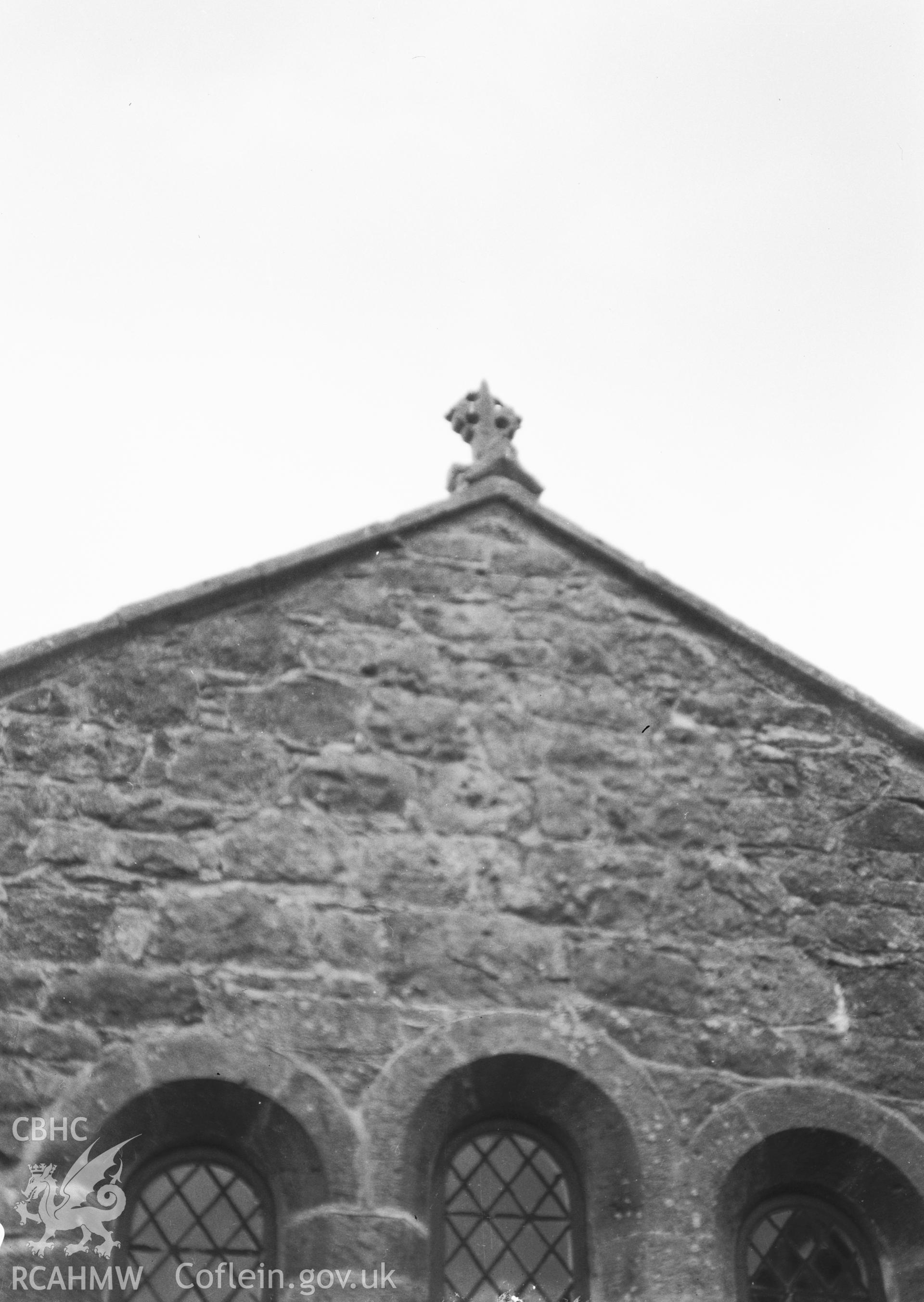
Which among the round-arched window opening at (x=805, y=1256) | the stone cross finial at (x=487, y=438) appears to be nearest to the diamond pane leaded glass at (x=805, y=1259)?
the round-arched window opening at (x=805, y=1256)

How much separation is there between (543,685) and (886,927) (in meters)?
1.56

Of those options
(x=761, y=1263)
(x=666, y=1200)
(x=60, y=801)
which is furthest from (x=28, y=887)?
(x=761, y=1263)

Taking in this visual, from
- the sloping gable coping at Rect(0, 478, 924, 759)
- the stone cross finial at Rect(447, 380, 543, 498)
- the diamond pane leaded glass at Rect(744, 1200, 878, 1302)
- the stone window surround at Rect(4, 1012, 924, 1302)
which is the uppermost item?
the stone cross finial at Rect(447, 380, 543, 498)

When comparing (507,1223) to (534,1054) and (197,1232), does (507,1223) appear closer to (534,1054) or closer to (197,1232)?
(534,1054)

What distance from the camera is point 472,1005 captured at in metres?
6.64

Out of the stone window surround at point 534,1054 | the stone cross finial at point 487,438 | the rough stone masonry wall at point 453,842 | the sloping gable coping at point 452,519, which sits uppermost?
the stone cross finial at point 487,438

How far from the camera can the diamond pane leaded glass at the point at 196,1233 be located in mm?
6223

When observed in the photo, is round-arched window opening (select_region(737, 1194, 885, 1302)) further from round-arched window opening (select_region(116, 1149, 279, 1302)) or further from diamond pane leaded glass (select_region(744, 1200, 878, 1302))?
round-arched window opening (select_region(116, 1149, 279, 1302))

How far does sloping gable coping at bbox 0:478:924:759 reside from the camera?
7227mm

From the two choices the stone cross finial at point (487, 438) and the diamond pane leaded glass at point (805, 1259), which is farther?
the stone cross finial at point (487, 438)

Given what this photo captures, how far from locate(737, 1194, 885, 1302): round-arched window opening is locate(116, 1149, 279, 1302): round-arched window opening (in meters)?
1.63

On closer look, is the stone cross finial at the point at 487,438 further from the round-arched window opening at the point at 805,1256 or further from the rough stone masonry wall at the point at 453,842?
the round-arched window opening at the point at 805,1256

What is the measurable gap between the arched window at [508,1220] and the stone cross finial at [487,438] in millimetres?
2751

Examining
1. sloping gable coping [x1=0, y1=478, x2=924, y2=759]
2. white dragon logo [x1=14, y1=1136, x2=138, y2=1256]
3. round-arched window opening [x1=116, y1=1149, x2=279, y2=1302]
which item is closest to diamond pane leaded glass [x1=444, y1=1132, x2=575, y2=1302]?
round-arched window opening [x1=116, y1=1149, x2=279, y2=1302]
